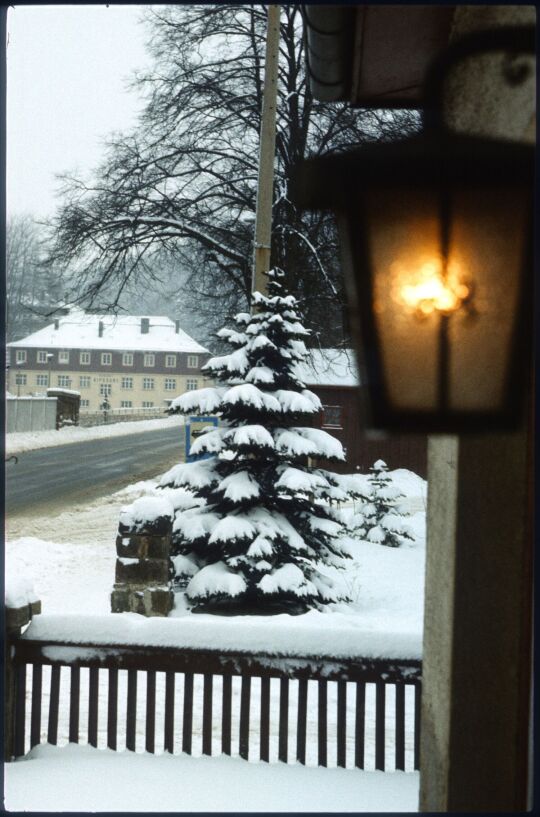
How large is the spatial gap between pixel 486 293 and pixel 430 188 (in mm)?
224

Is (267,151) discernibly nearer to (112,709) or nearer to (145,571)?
(145,571)

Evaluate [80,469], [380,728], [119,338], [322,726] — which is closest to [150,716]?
[322,726]

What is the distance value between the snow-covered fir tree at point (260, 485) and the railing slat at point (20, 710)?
2790 mm

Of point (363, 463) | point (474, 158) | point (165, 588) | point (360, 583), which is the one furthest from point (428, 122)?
point (363, 463)

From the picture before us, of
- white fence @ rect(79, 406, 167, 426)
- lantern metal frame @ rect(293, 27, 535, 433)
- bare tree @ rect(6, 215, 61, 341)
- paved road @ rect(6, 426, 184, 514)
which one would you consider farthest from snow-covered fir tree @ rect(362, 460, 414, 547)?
white fence @ rect(79, 406, 167, 426)

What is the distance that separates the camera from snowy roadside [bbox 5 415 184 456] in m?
24.7

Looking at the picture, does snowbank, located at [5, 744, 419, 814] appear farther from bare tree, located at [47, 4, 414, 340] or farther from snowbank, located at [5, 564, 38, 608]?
bare tree, located at [47, 4, 414, 340]

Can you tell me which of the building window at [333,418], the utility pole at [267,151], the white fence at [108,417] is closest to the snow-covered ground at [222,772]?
the utility pole at [267,151]

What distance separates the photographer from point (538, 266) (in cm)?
→ 139

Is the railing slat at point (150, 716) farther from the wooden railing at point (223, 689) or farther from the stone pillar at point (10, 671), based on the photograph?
the stone pillar at point (10, 671)

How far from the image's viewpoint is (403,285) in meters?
1.37

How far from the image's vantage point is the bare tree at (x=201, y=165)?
12.3 m

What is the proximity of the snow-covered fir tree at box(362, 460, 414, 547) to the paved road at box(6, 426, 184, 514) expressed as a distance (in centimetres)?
609

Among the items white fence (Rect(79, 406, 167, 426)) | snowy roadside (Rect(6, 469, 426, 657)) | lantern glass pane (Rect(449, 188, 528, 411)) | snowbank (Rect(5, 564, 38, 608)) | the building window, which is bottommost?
snowy roadside (Rect(6, 469, 426, 657))
